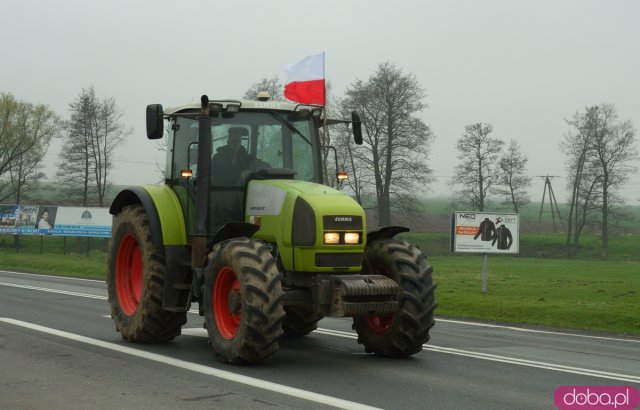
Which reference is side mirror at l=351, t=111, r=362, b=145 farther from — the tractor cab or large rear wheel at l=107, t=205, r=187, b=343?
large rear wheel at l=107, t=205, r=187, b=343

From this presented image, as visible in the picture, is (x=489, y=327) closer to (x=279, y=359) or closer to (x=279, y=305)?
(x=279, y=359)

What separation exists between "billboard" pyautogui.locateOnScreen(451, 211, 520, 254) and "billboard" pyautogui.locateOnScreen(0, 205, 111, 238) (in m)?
24.3

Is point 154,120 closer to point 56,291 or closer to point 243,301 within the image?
point 243,301

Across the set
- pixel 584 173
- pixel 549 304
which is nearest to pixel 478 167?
pixel 584 173

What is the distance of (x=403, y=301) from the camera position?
9828 millimetres

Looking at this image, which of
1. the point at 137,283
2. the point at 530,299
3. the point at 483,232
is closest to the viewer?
the point at 137,283

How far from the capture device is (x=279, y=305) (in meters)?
9.09

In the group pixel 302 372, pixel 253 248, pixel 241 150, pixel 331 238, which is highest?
pixel 241 150

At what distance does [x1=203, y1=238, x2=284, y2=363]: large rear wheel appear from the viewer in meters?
9.05

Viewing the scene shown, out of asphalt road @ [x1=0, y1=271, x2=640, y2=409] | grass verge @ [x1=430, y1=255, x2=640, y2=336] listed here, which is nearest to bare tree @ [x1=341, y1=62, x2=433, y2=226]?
grass verge @ [x1=430, y1=255, x2=640, y2=336]

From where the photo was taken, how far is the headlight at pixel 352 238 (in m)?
9.73

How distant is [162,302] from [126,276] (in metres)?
1.69

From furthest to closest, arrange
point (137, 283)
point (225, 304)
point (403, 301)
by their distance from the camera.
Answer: point (137, 283) → point (225, 304) → point (403, 301)

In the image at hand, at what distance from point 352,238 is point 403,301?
0.91 metres
